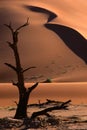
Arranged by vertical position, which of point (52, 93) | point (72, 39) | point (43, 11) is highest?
point (43, 11)

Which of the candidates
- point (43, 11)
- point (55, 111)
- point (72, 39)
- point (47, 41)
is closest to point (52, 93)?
point (55, 111)

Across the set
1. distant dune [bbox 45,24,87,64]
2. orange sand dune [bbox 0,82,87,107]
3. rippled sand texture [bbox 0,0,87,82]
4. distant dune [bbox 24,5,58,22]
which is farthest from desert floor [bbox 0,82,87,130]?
distant dune [bbox 24,5,58,22]

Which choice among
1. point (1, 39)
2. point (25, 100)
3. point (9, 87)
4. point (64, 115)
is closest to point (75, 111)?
Result: point (64, 115)

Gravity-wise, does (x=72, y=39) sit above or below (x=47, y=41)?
above

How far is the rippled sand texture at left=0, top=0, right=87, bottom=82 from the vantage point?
3275 centimetres

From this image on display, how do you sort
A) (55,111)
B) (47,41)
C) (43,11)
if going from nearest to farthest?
(55,111), (47,41), (43,11)

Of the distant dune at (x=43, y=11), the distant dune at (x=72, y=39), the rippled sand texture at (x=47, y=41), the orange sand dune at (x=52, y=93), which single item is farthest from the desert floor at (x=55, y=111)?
the distant dune at (x=43, y=11)

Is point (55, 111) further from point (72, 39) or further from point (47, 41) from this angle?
point (72, 39)

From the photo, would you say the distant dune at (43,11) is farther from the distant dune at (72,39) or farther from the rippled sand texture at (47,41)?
the distant dune at (72,39)

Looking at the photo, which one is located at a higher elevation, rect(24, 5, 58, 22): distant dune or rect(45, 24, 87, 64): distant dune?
rect(24, 5, 58, 22): distant dune

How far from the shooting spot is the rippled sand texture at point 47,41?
3275 centimetres

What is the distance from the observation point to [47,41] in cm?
3744

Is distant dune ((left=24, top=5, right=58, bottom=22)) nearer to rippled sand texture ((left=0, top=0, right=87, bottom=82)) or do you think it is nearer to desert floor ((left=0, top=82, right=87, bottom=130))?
rippled sand texture ((left=0, top=0, right=87, bottom=82))

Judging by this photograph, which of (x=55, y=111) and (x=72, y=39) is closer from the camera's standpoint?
(x=55, y=111)
